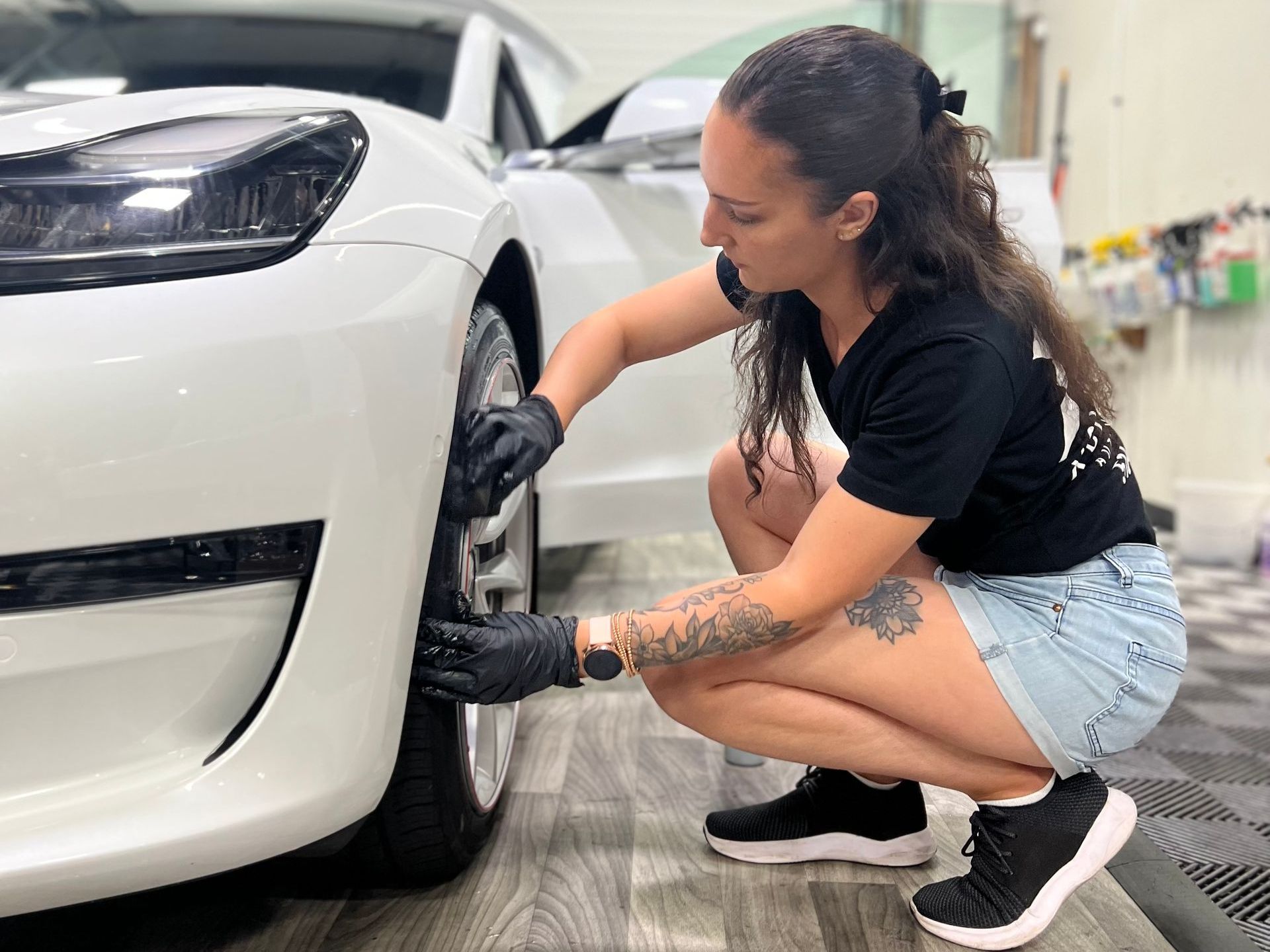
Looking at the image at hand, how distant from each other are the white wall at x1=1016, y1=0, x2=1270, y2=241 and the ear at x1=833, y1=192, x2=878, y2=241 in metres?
3.28

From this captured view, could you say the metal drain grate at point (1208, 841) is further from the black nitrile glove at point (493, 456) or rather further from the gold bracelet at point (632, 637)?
the black nitrile glove at point (493, 456)

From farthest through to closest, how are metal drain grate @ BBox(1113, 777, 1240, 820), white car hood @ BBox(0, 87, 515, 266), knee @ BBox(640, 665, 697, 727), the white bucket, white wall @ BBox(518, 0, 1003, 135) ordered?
1. white wall @ BBox(518, 0, 1003, 135)
2. the white bucket
3. metal drain grate @ BBox(1113, 777, 1240, 820)
4. knee @ BBox(640, 665, 697, 727)
5. white car hood @ BBox(0, 87, 515, 266)

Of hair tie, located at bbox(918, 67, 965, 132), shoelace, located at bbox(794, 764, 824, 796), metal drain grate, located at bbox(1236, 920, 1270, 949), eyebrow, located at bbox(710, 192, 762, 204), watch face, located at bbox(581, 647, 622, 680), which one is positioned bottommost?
metal drain grate, located at bbox(1236, 920, 1270, 949)

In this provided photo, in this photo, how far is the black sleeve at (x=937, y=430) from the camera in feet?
3.41

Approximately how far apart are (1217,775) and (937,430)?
111 centimetres

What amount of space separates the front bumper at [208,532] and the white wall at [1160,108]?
377 centimetres

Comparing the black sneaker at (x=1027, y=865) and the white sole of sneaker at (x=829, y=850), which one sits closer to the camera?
the black sneaker at (x=1027, y=865)

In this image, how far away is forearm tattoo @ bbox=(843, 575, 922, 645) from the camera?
1.18 m

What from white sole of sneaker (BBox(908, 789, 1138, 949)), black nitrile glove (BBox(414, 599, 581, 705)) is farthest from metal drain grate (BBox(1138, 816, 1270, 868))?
black nitrile glove (BBox(414, 599, 581, 705))

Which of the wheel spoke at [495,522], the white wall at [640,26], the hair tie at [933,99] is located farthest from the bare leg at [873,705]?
the white wall at [640,26]

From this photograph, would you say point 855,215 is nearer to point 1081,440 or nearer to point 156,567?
point 1081,440

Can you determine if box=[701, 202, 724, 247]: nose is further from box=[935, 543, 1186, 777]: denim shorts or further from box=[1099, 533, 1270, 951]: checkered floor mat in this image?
box=[1099, 533, 1270, 951]: checkered floor mat

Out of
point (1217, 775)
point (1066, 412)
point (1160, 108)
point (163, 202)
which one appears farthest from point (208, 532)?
point (1160, 108)

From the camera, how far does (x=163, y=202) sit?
2.79 feet
